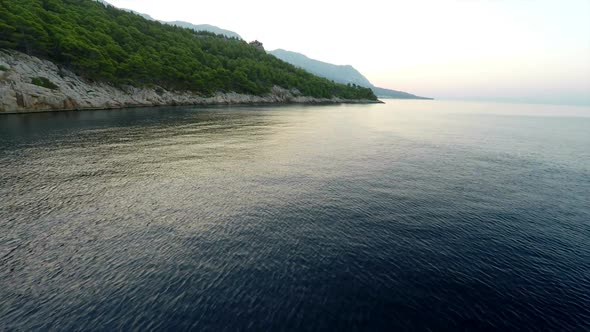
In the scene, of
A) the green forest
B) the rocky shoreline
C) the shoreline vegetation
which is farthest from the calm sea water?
the green forest

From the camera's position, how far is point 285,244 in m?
22.4

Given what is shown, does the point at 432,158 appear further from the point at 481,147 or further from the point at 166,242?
the point at 166,242

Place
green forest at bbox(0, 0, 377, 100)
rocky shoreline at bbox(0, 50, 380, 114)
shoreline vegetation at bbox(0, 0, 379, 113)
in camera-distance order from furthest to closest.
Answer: green forest at bbox(0, 0, 377, 100) < shoreline vegetation at bbox(0, 0, 379, 113) < rocky shoreline at bbox(0, 50, 380, 114)

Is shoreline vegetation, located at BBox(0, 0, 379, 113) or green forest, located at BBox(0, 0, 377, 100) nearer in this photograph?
shoreline vegetation, located at BBox(0, 0, 379, 113)

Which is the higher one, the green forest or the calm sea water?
the green forest

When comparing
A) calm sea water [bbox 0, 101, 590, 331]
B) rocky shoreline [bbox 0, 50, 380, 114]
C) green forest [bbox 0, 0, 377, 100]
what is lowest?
calm sea water [bbox 0, 101, 590, 331]

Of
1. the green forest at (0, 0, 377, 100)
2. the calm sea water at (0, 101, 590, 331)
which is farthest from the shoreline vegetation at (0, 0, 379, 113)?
→ the calm sea water at (0, 101, 590, 331)

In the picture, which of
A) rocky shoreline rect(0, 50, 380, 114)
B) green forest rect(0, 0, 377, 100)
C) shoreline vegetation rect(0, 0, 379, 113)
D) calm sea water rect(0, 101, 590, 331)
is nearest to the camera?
calm sea water rect(0, 101, 590, 331)

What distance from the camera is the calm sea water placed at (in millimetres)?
15352

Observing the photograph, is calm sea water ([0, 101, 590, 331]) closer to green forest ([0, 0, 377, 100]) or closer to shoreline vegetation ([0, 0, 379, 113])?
shoreline vegetation ([0, 0, 379, 113])

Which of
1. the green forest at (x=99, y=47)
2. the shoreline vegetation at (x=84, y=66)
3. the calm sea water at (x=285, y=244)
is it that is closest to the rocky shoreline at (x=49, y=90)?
the shoreline vegetation at (x=84, y=66)

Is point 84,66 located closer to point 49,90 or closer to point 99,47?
point 99,47

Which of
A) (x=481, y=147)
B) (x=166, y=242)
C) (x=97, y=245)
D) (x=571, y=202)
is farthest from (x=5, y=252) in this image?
(x=481, y=147)

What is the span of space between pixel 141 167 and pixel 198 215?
20.1 m
